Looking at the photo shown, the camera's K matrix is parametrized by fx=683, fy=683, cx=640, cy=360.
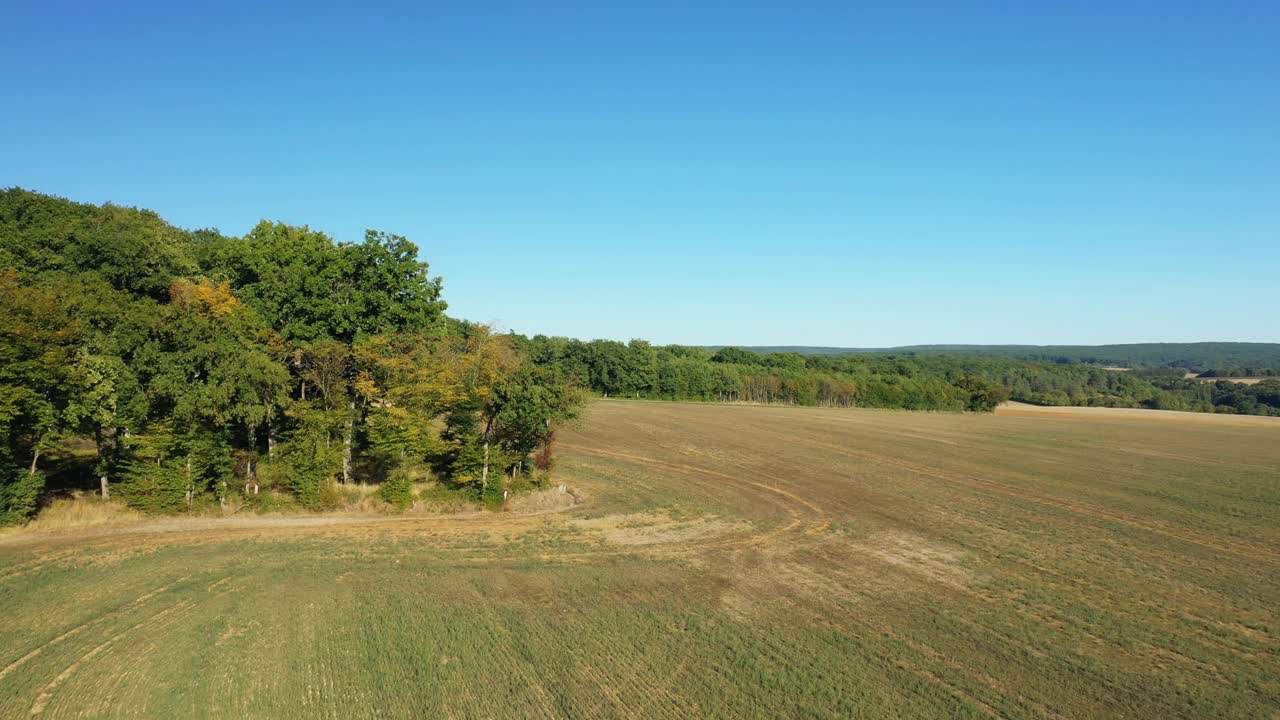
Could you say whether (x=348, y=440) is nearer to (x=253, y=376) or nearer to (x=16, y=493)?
(x=253, y=376)

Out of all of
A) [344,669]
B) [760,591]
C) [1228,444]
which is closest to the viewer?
[344,669]

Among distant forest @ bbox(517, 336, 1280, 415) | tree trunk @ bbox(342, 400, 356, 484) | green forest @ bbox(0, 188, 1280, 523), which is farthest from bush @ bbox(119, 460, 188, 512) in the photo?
distant forest @ bbox(517, 336, 1280, 415)

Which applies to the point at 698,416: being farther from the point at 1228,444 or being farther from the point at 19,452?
the point at 19,452

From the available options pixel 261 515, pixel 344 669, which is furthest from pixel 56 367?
pixel 344 669

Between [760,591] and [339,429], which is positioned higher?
[339,429]

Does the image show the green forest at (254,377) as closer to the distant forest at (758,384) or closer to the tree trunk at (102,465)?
the tree trunk at (102,465)

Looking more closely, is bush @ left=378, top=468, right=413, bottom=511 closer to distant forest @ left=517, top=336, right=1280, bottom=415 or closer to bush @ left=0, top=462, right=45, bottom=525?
bush @ left=0, top=462, right=45, bottom=525
